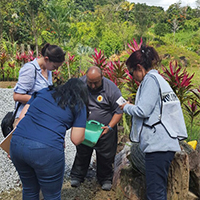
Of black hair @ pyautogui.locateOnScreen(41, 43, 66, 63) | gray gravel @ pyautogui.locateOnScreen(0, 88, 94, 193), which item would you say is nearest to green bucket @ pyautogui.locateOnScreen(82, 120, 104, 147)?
black hair @ pyautogui.locateOnScreen(41, 43, 66, 63)

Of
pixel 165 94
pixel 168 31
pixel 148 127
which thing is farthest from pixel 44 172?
pixel 168 31

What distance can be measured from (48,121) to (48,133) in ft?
0.29

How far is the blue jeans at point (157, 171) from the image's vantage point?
216 centimetres

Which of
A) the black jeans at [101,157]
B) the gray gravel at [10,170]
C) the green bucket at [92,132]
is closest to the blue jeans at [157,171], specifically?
the green bucket at [92,132]

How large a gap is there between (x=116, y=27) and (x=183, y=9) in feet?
70.0

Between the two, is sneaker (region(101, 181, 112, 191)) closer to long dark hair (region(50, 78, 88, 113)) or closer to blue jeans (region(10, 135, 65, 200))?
blue jeans (region(10, 135, 65, 200))

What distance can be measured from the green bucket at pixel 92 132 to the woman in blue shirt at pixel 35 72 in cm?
73

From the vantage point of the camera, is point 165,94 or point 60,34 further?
point 60,34

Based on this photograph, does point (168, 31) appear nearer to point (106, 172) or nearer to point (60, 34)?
point (60, 34)

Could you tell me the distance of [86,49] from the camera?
13.2m

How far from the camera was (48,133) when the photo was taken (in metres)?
1.93

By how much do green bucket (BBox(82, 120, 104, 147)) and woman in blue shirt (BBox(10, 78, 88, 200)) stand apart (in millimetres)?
882

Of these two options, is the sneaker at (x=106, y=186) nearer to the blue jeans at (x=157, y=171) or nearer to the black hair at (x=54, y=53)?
the blue jeans at (x=157, y=171)

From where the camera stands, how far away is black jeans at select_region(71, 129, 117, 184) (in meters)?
3.31
